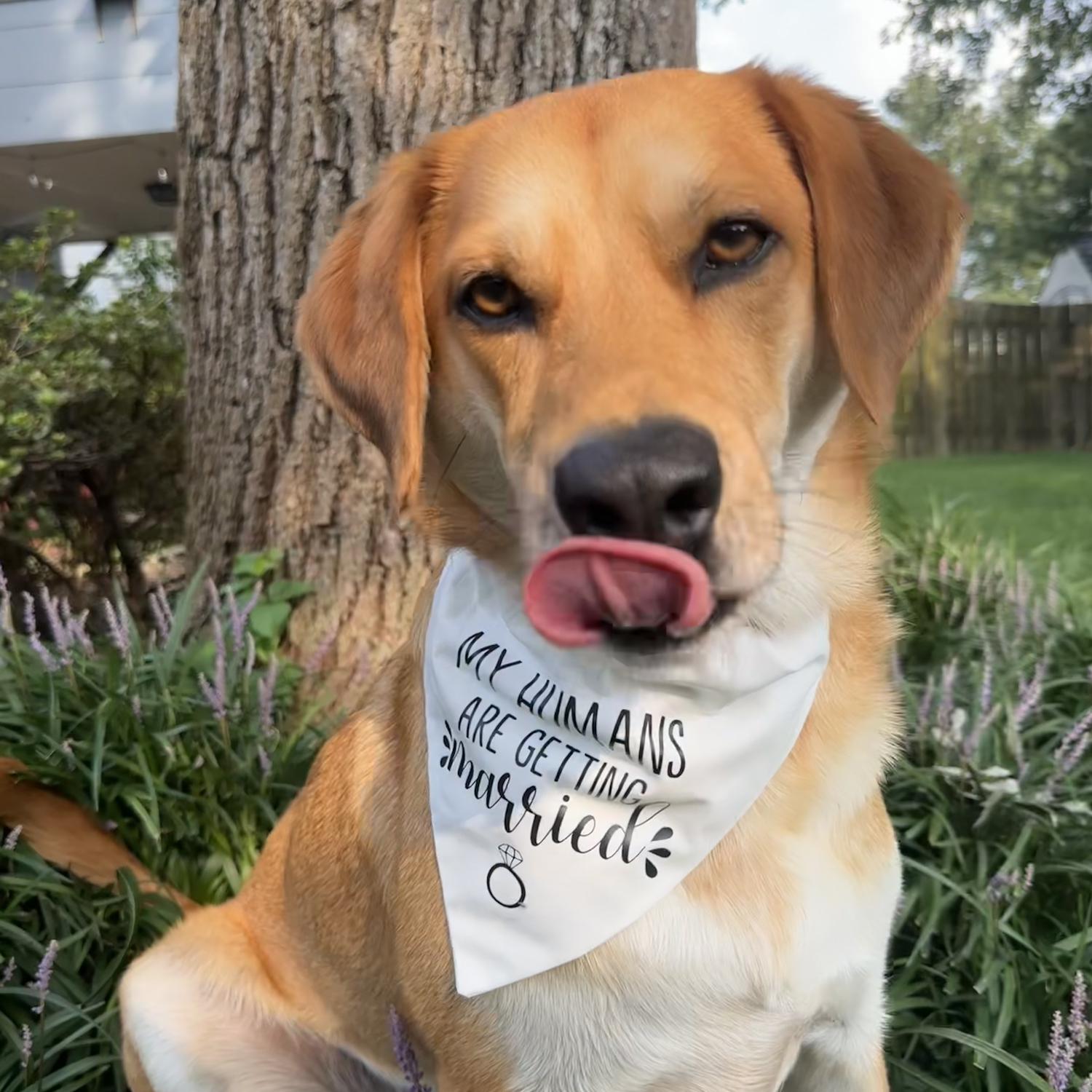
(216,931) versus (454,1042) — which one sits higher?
(454,1042)

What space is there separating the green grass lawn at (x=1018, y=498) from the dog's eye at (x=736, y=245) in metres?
2.56

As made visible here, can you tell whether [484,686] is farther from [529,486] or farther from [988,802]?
[988,802]

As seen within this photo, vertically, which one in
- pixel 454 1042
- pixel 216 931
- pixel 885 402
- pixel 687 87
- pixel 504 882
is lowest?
pixel 216 931

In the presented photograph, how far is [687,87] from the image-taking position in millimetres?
1730

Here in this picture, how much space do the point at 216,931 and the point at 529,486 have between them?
1.53 metres

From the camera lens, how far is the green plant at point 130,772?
93.3 inches

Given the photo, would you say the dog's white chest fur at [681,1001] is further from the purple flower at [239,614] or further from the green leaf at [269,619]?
the green leaf at [269,619]

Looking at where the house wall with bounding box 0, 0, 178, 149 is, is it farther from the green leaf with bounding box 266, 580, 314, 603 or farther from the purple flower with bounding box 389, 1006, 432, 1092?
the purple flower with bounding box 389, 1006, 432, 1092

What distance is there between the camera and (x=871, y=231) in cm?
164

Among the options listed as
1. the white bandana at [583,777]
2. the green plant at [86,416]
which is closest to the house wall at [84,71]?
the green plant at [86,416]

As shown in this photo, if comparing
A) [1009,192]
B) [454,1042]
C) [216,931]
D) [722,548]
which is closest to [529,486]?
[722,548]

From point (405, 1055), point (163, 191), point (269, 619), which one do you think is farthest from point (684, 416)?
point (163, 191)

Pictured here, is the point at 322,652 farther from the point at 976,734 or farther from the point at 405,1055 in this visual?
the point at 976,734

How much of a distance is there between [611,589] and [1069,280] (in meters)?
12.2
